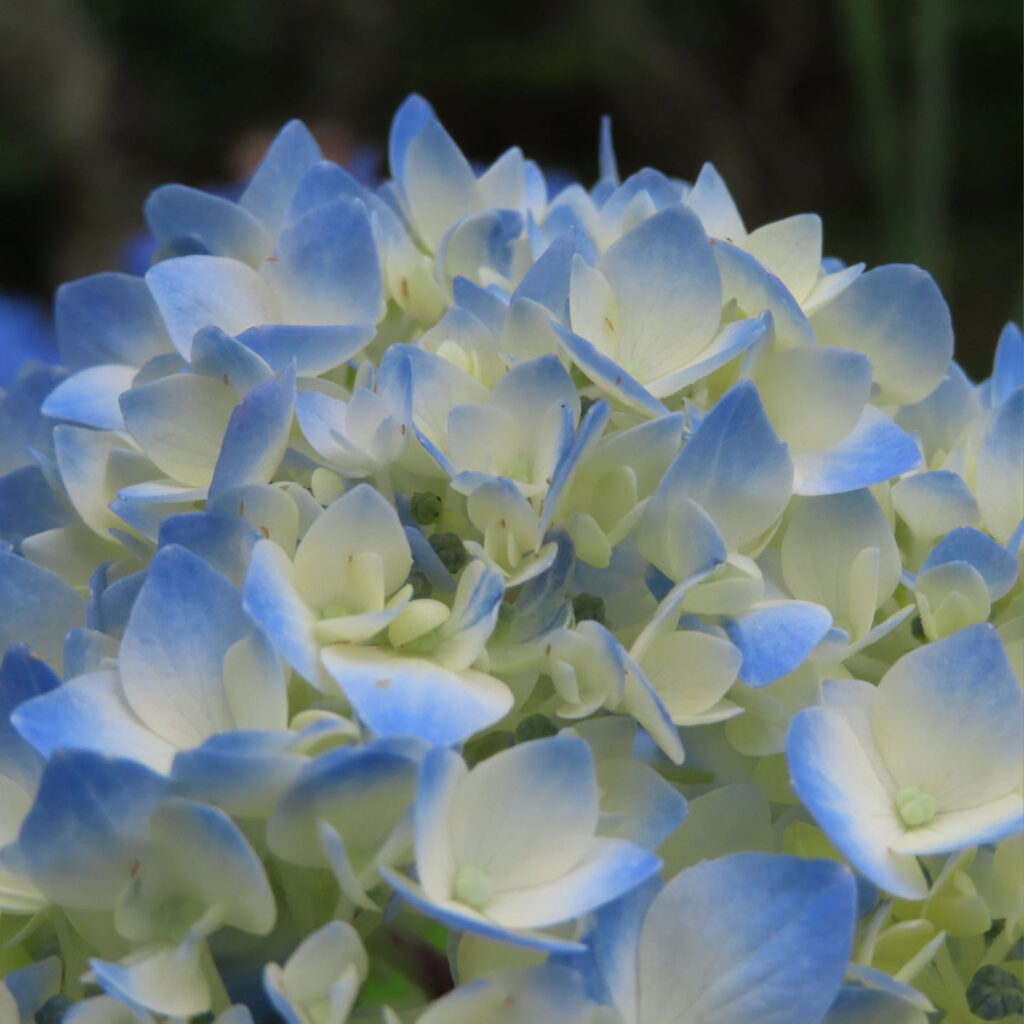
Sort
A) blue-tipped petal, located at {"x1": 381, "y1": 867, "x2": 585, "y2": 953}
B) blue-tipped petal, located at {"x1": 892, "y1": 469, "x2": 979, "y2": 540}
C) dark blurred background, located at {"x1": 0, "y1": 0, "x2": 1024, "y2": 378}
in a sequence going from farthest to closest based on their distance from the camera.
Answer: dark blurred background, located at {"x1": 0, "y1": 0, "x2": 1024, "y2": 378}
blue-tipped petal, located at {"x1": 892, "y1": 469, "x2": 979, "y2": 540}
blue-tipped petal, located at {"x1": 381, "y1": 867, "x2": 585, "y2": 953}

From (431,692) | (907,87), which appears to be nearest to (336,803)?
(431,692)

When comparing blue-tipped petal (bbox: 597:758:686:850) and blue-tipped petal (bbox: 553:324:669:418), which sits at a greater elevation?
blue-tipped petal (bbox: 553:324:669:418)

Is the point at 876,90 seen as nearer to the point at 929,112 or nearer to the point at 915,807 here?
the point at 929,112

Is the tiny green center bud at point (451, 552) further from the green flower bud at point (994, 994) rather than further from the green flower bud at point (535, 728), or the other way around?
the green flower bud at point (994, 994)

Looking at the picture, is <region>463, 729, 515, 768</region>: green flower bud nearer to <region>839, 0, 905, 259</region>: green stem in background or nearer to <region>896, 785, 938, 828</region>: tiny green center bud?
<region>896, 785, 938, 828</region>: tiny green center bud

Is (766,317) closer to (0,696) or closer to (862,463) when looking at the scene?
(862,463)

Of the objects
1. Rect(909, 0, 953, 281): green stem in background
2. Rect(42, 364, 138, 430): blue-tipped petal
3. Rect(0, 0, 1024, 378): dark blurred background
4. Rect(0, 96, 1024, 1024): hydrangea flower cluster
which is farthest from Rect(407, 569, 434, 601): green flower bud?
Rect(0, 0, 1024, 378): dark blurred background
